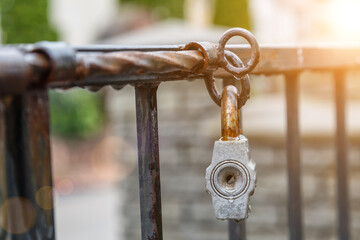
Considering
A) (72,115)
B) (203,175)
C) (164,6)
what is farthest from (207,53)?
(164,6)

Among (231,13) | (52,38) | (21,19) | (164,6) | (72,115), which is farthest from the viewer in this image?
(164,6)

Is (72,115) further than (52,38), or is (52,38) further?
(52,38)

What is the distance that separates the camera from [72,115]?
11.3 meters

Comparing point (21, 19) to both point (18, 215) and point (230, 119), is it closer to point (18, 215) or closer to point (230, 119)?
Result: point (230, 119)

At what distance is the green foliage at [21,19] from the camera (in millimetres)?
12391

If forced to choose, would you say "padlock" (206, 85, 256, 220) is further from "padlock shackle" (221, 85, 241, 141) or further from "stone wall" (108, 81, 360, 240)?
"stone wall" (108, 81, 360, 240)

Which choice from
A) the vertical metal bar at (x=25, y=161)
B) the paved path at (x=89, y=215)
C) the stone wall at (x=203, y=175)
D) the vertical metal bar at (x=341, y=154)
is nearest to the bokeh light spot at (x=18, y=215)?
the vertical metal bar at (x=25, y=161)

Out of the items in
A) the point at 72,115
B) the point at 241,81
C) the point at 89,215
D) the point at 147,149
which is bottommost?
the point at 89,215

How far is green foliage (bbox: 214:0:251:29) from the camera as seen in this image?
11500mm

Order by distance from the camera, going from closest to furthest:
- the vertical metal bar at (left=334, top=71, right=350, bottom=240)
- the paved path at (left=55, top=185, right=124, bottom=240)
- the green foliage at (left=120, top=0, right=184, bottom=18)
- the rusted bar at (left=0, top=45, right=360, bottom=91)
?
the rusted bar at (left=0, top=45, right=360, bottom=91), the vertical metal bar at (left=334, top=71, right=350, bottom=240), the paved path at (left=55, top=185, right=124, bottom=240), the green foliage at (left=120, top=0, right=184, bottom=18)

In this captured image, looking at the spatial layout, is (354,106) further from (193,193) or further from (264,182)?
(193,193)

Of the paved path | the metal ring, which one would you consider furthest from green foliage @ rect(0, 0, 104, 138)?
the metal ring

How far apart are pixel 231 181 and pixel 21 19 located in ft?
40.7

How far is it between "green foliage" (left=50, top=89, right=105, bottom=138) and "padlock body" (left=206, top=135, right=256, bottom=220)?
10.7 m
